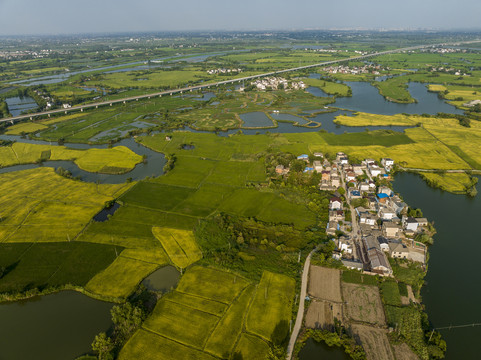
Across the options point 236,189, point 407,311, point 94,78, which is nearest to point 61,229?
point 236,189

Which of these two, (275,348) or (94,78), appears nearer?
(275,348)

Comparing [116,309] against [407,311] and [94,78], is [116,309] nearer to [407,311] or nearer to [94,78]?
[407,311]

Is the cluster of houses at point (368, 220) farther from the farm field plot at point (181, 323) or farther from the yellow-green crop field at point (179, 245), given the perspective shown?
the yellow-green crop field at point (179, 245)

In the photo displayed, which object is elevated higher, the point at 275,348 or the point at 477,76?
the point at 477,76

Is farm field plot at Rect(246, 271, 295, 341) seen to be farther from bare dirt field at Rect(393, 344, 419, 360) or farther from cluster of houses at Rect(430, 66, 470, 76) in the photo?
cluster of houses at Rect(430, 66, 470, 76)

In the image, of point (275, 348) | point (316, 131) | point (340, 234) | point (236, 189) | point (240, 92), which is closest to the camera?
point (275, 348)

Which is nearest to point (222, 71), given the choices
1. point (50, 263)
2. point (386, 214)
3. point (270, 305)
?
point (386, 214)

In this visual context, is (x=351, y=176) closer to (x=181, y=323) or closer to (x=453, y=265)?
(x=453, y=265)
